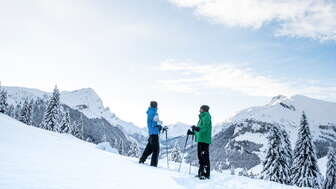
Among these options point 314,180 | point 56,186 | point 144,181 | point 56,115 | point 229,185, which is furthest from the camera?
point 56,115

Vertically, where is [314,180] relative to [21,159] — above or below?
below

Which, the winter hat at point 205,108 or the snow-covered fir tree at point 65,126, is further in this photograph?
the snow-covered fir tree at point 65,126

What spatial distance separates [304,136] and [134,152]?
57267 mm

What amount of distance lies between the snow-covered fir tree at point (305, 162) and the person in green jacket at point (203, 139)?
1225 inches

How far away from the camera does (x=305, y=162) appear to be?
3941cm

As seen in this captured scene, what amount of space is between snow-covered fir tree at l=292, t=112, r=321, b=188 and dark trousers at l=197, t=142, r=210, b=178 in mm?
31288

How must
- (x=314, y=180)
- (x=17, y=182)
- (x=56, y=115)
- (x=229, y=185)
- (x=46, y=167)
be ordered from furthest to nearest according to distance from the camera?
(x=56, y=115)
(x=314, y=180)
(x=229, y=185)
(x=46, y=167)
(x=17, y=182)

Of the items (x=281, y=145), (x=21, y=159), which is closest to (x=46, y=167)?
(x=21, y=159)

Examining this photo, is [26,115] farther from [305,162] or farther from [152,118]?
[152,118]

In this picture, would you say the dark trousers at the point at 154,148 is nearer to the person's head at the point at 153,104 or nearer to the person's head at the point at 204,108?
the person's head at the point at 153,104

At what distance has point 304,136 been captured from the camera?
39500mm

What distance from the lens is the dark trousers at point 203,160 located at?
11.1 meters

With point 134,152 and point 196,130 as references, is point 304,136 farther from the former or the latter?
point 134,152

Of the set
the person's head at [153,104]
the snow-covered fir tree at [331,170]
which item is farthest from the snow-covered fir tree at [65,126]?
the person's head at [153,104]
